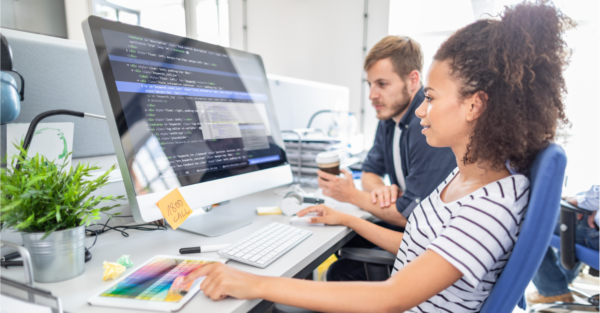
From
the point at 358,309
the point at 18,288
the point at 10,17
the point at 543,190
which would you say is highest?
the point at 10,17

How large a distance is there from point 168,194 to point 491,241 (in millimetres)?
644

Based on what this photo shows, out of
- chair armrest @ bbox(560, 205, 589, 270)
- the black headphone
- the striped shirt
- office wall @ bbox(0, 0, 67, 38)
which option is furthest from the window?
chair armrest @ bbox(560, 205, 589, 270)

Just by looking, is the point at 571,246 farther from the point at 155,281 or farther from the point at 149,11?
the point at 149,11

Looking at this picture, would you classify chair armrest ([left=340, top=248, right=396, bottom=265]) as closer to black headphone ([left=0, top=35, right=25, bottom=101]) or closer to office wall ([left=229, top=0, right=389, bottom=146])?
black headphone ([left=0, top=35, right=25, bottom=101])

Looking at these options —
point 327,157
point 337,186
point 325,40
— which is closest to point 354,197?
point 337,186

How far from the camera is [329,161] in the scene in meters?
1.12

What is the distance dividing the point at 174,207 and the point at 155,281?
8.0 inches

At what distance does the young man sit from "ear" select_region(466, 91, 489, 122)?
44 cm

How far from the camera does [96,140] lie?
977 millimetres

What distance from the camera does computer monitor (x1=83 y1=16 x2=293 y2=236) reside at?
688mm

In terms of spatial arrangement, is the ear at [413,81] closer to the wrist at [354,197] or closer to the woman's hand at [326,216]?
the wrist at [354,197]

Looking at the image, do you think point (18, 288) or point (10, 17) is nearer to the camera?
point (18, 288)

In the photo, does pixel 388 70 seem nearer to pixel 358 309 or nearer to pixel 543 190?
pixel 543 190

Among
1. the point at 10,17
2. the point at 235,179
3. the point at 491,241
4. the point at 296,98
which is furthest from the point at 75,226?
the point at 10,17
